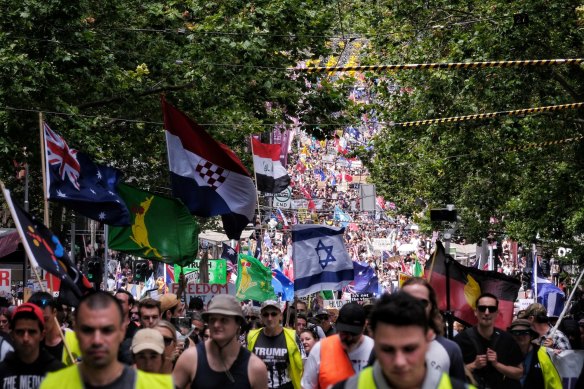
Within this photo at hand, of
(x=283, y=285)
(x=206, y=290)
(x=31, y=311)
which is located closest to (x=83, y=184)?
(x=31, y=311)

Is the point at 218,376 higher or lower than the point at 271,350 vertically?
lower

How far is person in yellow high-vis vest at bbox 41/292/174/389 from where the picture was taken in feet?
17.8

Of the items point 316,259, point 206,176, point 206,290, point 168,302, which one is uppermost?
point 206,176

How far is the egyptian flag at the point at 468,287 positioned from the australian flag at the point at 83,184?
4.08 meters

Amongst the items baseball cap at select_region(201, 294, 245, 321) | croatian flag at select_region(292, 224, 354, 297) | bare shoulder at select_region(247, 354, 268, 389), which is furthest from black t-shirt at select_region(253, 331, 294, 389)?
croatian flag at select_region(292, 224, 354, 297)

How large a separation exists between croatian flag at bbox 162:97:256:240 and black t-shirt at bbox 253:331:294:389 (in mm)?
5099

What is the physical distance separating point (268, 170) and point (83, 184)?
481 inches

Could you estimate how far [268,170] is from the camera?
27.5 metres

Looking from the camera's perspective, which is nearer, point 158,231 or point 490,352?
point 490,352

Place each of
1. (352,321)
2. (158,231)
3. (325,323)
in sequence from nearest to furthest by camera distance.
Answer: (352,321) < (158,231) < (325,323)

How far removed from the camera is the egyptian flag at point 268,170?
26930 millimetres

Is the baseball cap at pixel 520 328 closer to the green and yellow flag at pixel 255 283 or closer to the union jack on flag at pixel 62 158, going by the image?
the union jack on flag at pixel 62 158

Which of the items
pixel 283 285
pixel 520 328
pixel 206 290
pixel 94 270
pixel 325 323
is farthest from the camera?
pixel 283 285

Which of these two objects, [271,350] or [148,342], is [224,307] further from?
[271,350]
